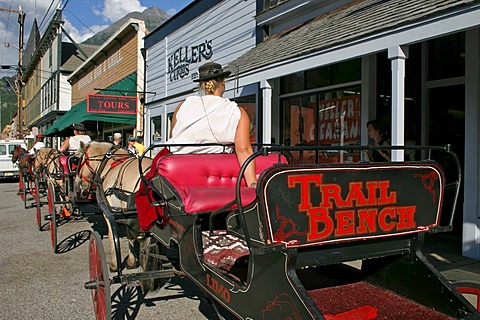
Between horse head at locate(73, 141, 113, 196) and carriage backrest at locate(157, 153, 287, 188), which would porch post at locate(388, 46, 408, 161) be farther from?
horse head at locate(73, 141, 113, 196)

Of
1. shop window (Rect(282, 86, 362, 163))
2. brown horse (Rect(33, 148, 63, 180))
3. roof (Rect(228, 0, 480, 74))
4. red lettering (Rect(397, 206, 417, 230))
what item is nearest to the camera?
red lettering (Rect(397, 206, 417, 230))

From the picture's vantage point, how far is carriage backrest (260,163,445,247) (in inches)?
85.0

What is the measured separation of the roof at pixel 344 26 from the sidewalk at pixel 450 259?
2.90 m

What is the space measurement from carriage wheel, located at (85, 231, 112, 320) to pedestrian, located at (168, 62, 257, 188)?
1062 millimetres

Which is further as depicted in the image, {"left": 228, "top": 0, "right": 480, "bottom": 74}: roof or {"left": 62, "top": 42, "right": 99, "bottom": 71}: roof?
{"left": 62, "top": 42, "right": 99, "bottom": 71}: roof

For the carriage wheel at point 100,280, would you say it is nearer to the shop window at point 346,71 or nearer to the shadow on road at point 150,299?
the shadow on road at point 150,299

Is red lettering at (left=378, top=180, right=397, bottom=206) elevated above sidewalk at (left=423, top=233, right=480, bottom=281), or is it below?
above

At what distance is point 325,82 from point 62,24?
1166 inches

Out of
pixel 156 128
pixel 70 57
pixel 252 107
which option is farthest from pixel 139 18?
pixel 70 57

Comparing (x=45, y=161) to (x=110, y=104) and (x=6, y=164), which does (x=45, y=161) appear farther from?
(x=6, y=164)

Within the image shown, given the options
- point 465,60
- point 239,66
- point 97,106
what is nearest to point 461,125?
point 465,60

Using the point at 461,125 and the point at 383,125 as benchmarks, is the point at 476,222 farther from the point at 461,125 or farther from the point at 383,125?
the point at 383,125

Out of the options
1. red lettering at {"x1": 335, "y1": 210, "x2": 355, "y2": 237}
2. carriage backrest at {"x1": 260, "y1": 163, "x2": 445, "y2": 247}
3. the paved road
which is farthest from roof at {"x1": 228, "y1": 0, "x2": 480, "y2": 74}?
the paved road

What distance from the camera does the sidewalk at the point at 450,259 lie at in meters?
5.17
